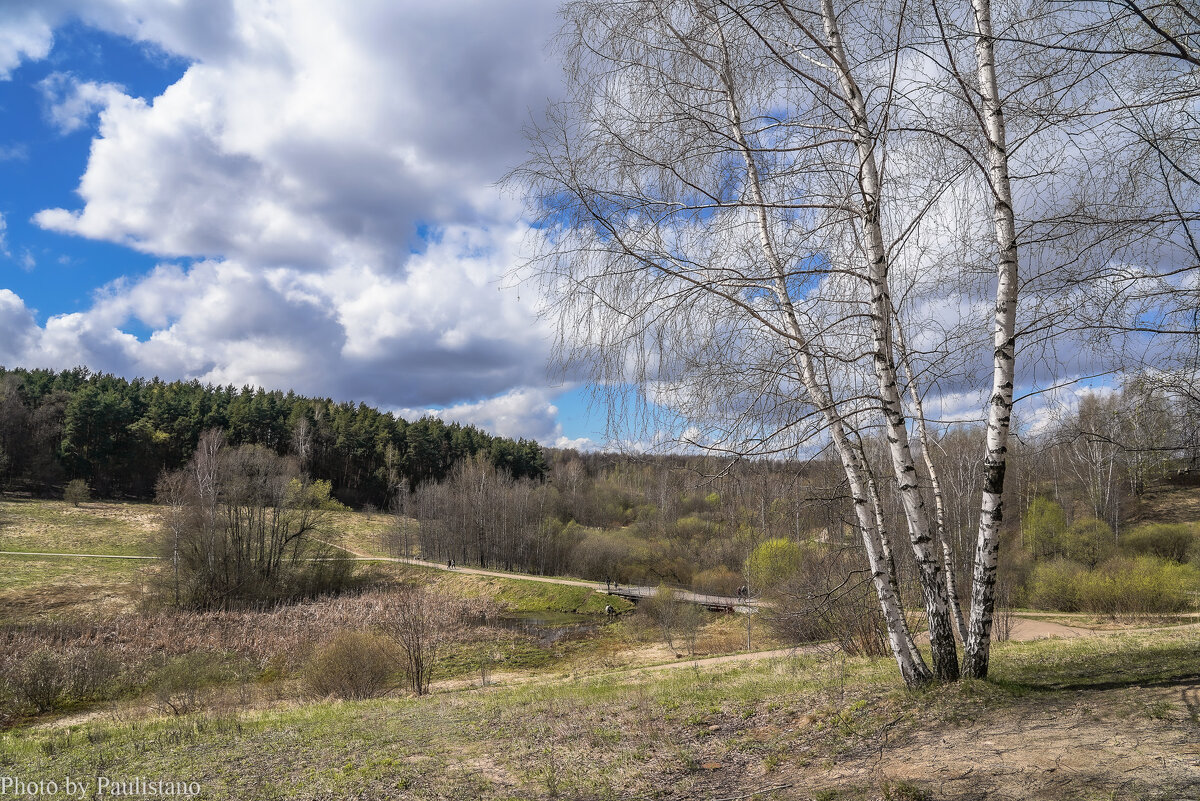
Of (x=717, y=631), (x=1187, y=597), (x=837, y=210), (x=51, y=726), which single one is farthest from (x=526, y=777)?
(x=1187, y=597)

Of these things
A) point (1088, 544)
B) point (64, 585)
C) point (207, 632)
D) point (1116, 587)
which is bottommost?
point (207, 632)

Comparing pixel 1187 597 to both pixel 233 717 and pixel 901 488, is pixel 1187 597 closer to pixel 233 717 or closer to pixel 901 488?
pixel 901 488

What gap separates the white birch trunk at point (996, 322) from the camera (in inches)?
183

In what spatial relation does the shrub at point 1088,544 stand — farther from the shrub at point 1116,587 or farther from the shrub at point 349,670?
the shrub at point 349,670

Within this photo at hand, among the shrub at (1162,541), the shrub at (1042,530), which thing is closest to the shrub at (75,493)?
the shrub at (1042,530)

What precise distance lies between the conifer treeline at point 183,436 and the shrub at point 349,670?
50.7 meters

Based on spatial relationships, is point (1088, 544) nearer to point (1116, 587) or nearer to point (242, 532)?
point (1116, 587)

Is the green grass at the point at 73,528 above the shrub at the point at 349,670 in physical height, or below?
above

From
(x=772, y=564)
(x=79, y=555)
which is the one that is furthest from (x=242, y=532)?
(x=772, y=564)

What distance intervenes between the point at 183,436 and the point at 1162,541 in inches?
3095

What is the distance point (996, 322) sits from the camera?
15.8 ft

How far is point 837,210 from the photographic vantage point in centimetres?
501

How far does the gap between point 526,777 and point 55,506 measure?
195 feet

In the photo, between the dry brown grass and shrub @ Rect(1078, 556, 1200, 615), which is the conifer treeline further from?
shrub @ Rect(1078, 556, 1200, 615)
